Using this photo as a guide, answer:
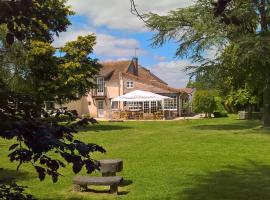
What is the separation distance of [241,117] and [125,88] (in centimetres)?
1587

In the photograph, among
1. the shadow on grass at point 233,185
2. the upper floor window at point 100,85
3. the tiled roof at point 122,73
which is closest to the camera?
the shadow on grass at point 233,185

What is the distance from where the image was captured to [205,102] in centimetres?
5472

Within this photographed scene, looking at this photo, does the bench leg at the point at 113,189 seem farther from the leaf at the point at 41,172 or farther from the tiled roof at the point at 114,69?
the tiled roof at the point at 114,69

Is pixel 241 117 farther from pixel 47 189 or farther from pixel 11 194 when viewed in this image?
pixel 11 194

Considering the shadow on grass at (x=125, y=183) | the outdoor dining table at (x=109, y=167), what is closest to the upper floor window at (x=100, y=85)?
the shadow on grass at (x=125, y=183)

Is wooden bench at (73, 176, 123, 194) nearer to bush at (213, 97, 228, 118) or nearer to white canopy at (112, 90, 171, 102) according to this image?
white canopy at (112, 90, 171, 102)

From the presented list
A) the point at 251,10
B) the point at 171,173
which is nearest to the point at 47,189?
the point at 171,173

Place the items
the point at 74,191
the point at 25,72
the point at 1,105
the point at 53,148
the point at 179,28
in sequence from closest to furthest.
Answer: the point at 53,148
the point at 1,105
the point at 74,191
the point at 25,72
the point at 179,28

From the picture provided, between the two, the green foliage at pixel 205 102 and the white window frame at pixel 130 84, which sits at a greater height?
the white window frame at pixel 130 84

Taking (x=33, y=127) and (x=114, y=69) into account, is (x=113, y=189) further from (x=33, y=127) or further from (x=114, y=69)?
(x=114, y=69)


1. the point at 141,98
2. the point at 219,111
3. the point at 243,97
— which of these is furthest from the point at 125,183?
the point at 219,111

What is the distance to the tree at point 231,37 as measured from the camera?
27.7 metres

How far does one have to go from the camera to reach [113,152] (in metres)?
17.7

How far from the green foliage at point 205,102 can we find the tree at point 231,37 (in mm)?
20937
